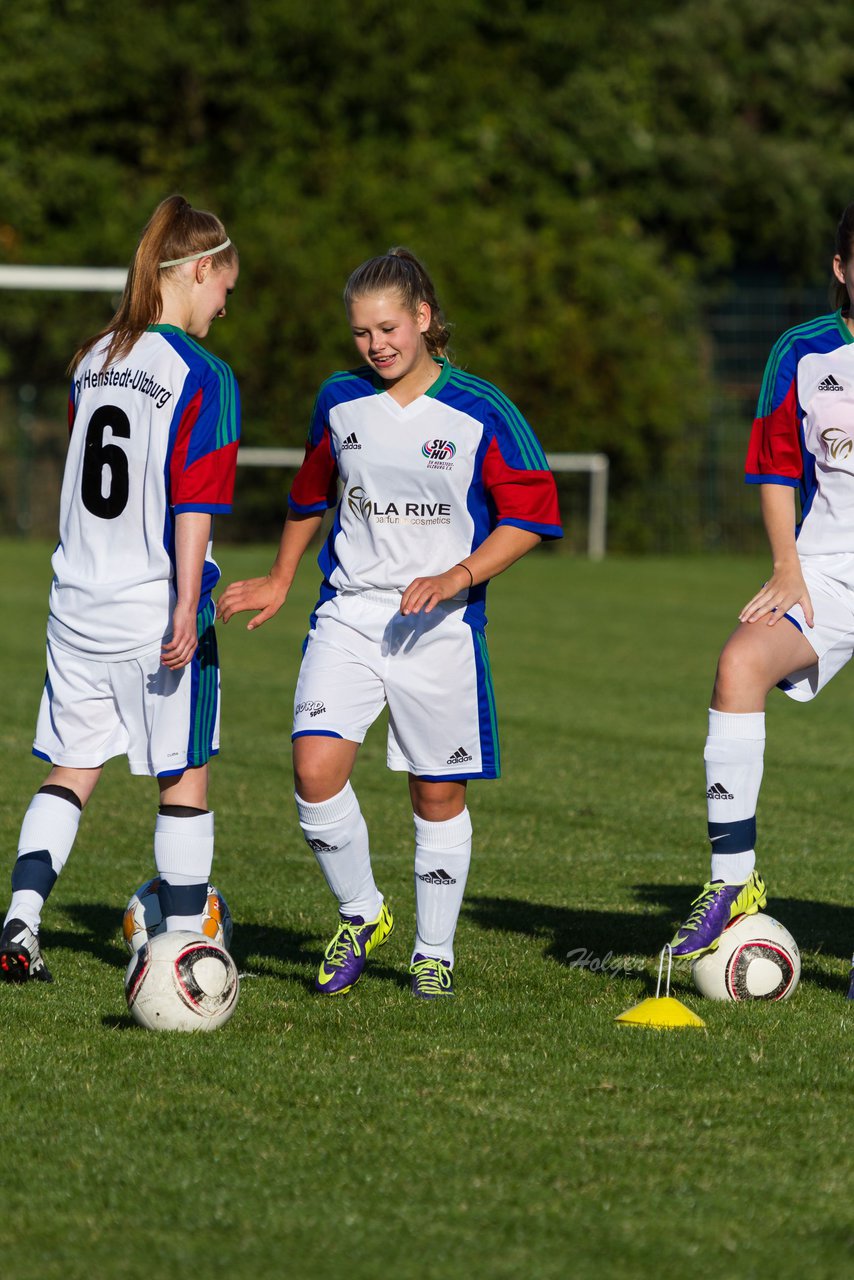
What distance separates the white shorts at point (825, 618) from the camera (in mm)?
4727

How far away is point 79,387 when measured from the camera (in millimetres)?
4703

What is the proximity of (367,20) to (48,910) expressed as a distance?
97.3 feet

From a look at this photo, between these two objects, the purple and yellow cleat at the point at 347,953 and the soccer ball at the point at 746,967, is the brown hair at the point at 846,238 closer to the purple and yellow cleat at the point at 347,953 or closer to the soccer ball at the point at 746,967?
the soccer ball at the point at 746,967

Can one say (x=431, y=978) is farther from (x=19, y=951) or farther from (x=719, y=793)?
(x=19, y=951)

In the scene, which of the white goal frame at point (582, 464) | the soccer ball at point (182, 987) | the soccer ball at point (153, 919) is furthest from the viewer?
the white goal frame at point (582, 464)

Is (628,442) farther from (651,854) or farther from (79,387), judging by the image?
(79,387)

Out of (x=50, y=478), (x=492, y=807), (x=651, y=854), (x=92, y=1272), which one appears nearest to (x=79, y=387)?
(x=92, y=1272)

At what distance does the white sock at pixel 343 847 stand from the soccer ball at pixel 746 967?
0.91m

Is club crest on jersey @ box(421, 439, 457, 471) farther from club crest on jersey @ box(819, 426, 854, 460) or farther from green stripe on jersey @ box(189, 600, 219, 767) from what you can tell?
club crest on jersey @ box(819, 426, 854, 460)

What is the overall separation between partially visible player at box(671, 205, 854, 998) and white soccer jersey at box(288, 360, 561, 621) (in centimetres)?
59

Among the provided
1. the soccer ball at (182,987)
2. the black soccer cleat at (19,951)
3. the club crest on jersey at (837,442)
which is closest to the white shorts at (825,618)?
the club crest on jersey at (837,442)

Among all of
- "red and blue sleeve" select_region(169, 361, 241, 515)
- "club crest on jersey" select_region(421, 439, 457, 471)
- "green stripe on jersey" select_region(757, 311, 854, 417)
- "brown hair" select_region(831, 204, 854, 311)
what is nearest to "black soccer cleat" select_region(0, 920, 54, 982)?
"red and blue sleeve" select_region(169, 361, 241, 515)

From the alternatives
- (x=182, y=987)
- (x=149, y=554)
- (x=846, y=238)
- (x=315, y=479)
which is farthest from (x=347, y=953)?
(x=846, y=238)

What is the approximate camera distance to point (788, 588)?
4684mm
